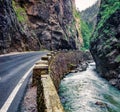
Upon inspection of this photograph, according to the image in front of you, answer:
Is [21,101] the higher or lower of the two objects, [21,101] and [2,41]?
the lower

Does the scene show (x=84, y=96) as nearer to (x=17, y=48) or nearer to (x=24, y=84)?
(x=24, y=84)

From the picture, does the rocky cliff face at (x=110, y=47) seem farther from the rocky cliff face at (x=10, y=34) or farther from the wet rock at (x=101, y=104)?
the rocky cliff face at (x=10, y=34)

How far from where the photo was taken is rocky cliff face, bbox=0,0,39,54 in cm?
2874

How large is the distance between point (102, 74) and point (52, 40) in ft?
93.8

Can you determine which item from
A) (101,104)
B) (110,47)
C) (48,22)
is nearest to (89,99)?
(101,104)

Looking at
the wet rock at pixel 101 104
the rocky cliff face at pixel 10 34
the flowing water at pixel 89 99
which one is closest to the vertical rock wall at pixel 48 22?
the rocky cliff face at pixel 10 34

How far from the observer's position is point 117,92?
72.8ft

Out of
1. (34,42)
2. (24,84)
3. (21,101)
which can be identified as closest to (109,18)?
(34,42)

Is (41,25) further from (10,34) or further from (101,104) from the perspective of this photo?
(101,104)

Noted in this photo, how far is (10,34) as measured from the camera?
32469mm

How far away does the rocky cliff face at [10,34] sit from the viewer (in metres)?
28.7

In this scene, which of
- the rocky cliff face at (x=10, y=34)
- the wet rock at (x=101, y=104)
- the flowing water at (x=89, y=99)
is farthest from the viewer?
the rocky cliff face at (x=10, y=34)

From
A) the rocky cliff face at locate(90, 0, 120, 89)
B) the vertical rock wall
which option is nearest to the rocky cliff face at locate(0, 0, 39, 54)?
the vertical rock wall

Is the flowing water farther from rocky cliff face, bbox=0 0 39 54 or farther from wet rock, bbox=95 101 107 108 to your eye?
rocky cliff face, bbox=0 0 39 54
